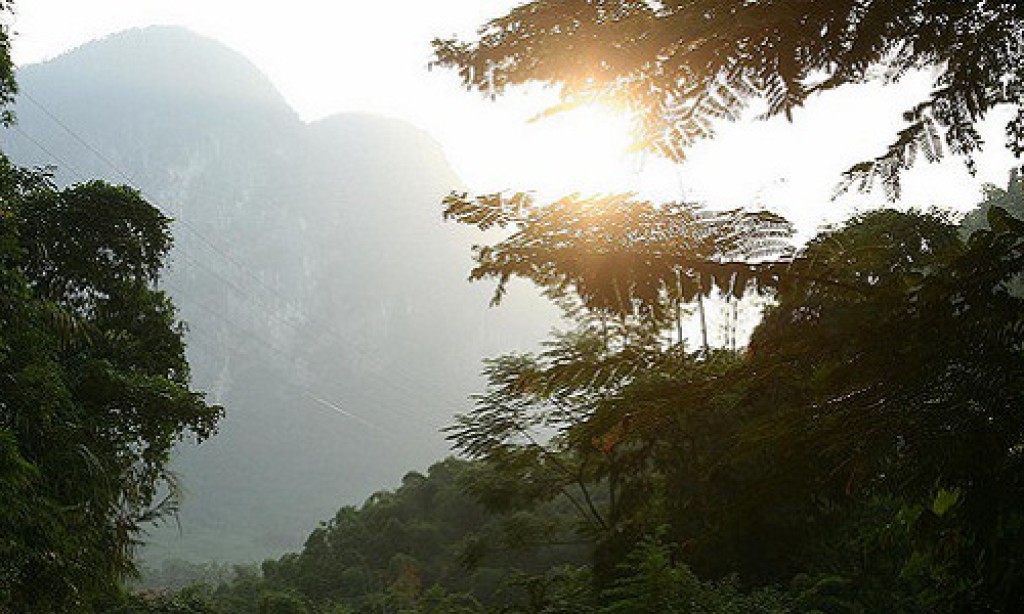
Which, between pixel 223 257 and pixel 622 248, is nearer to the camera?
pixel 622 248

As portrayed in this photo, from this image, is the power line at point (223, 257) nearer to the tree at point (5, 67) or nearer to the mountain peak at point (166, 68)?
the mountain peak at point (166, 68)

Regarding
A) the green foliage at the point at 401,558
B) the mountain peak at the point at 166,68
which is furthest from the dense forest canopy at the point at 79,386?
the mountain peak at the point at 166,68

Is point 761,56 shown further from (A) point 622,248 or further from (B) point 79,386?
(B) point 79,386

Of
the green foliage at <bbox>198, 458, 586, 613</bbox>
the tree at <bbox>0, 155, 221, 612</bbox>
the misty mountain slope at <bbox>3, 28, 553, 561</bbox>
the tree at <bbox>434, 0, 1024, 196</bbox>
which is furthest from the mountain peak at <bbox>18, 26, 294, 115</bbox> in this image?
the tree at <bbox>434, 0, 1024, 196</bbox>

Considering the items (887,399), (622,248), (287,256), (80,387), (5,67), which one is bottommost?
(887,399)

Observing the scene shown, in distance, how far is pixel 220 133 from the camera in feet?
516

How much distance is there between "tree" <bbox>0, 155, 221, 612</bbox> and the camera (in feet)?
24.9

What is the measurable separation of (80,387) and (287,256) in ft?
469

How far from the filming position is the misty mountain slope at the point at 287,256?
11031 cm

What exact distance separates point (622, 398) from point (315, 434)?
Result: 372 ft

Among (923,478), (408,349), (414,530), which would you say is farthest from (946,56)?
(408,349)

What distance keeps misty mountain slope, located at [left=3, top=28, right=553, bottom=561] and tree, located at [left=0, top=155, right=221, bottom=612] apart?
88.1 meters

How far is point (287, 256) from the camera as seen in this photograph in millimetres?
146000

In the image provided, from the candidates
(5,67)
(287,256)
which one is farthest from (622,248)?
(287,256)
